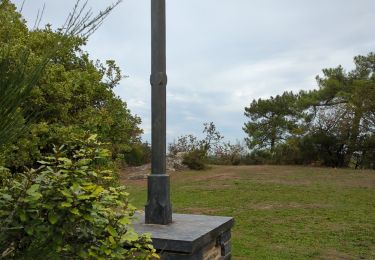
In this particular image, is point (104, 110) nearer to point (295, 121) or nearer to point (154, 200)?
point (154, 200)

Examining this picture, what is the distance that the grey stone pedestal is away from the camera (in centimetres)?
349

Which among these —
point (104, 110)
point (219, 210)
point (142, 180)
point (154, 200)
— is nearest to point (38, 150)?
point (104, 110)

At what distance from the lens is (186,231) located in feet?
12.5

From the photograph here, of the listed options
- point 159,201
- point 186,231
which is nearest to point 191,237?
point 186,231

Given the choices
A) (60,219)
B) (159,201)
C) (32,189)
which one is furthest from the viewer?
(159,201)

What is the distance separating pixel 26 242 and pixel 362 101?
870 inches

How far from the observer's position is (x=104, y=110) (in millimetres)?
5930

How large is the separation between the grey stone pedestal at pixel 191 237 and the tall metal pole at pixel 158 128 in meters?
0.15

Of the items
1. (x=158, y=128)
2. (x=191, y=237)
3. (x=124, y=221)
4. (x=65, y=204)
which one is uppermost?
(x=158, y=128)

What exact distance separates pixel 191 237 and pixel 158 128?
113cm

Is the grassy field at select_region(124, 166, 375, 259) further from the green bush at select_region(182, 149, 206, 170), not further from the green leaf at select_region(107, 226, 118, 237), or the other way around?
the green leaf at select_region(107, 226, 118, 237)

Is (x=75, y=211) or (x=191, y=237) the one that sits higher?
(x=75, y=211)

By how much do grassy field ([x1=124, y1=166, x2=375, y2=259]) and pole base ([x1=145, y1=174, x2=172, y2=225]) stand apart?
102 inches

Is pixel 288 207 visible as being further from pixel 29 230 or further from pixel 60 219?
pixel 29 230
